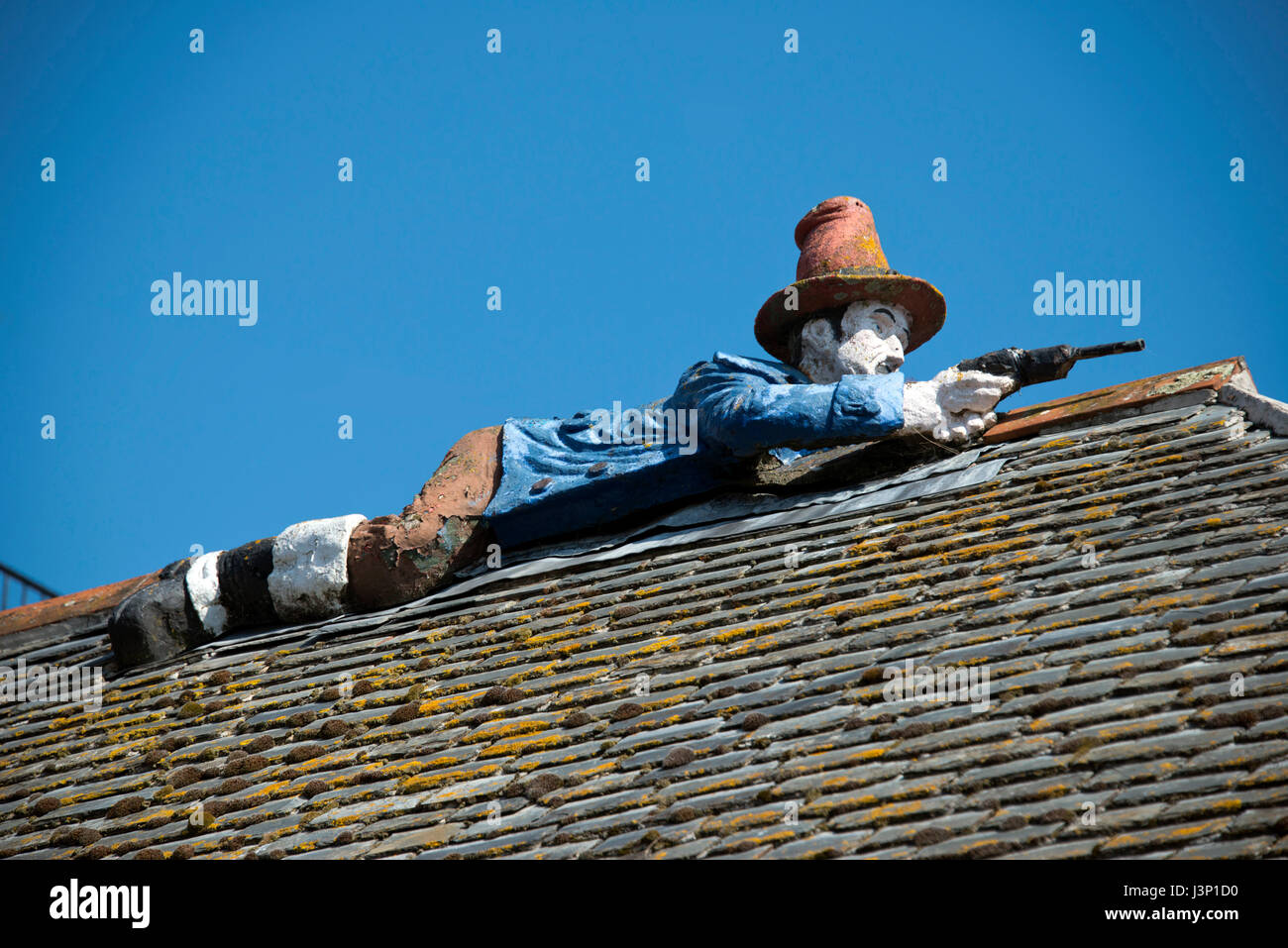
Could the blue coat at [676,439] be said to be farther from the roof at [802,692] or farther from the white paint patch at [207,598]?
the white paint patch at [207,598]

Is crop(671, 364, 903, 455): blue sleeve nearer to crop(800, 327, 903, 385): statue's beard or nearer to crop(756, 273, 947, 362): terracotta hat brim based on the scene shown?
crop(800, 327, 903, 385): statue's beard

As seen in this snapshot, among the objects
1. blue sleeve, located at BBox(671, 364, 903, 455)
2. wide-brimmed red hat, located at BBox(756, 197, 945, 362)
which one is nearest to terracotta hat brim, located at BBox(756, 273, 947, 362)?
wide-brimmed red hat, located at BBox(756, 197, 945, 362)

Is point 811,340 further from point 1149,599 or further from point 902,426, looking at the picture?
point 1149,599

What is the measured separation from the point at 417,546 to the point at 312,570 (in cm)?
50

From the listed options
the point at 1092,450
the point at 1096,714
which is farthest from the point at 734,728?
the point at 1092,450

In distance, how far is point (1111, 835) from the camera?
333 centimetres

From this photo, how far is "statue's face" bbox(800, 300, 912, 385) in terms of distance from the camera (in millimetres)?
6480

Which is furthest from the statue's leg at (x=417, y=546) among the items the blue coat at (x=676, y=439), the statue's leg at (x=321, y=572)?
the blue coat at (x=676, y=439)

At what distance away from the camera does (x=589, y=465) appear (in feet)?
21.0

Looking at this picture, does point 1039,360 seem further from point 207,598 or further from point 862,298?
point 207,598

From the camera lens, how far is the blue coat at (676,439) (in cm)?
579

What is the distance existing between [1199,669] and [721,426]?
248cm

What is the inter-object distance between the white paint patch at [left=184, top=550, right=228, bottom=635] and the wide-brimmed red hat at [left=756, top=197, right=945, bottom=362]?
2736 millimetres

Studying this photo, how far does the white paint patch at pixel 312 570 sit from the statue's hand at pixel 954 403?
243 cm
